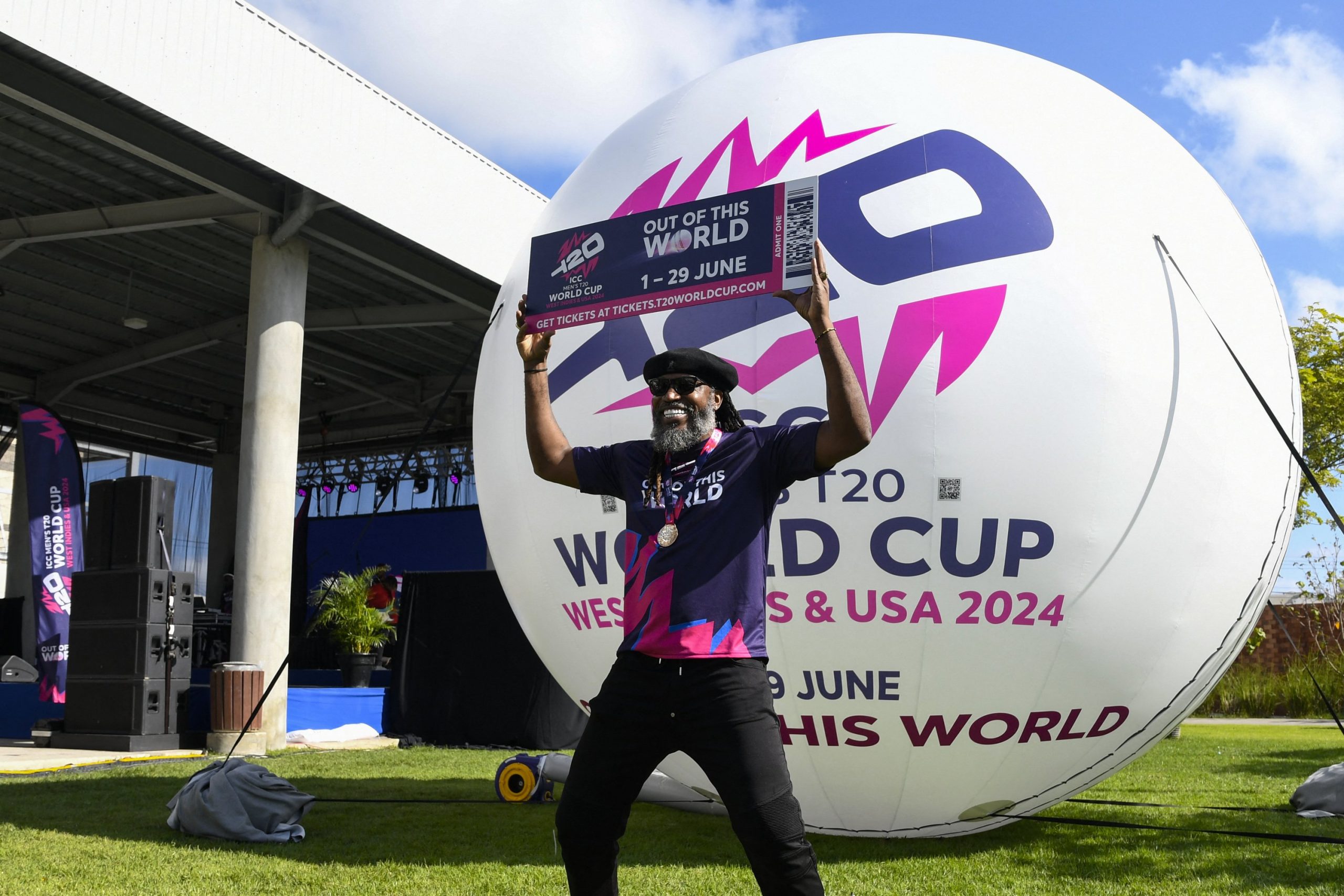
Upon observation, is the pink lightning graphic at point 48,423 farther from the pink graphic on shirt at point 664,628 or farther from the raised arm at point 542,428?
the pink graphic on shirt at point 664,628

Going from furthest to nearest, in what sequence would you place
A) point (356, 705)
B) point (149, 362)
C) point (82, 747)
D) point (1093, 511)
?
1. point (149, 362)
2. point (356, 705)
3. point (82, 747)
4. point (1093, 511)

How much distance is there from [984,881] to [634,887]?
50.0 inches

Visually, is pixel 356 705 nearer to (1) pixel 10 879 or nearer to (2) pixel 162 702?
(2) pixel 162 702

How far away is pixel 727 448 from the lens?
2.92 meters

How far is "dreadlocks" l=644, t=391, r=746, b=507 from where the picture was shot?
2.90 meters

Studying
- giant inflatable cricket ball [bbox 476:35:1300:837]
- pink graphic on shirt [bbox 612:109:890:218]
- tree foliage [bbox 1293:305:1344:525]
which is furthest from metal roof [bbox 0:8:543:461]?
tree foliage [bbox 1293:305:1344:525]

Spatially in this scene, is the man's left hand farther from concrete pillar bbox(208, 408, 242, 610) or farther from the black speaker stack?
concrete pillar bbox(208, 408, 242, 610)

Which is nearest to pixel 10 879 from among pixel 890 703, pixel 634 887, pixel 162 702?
pixel 634 887

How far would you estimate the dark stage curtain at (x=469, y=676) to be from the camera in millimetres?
11406

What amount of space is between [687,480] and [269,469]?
952cm

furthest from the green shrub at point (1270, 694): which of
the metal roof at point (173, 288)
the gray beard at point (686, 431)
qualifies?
the gray beard at point (686, 431)

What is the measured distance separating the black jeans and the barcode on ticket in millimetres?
939

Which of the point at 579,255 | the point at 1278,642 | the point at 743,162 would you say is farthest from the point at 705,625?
the point at 1278,642

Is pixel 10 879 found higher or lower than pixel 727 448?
lower
